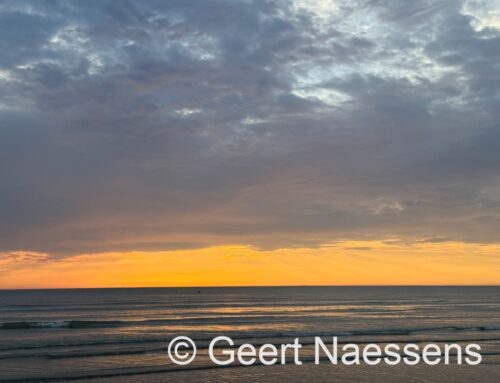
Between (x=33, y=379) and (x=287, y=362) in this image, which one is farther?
(x=287, y=362)

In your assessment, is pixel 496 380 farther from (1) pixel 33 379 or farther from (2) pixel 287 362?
(1) pixel 33 379

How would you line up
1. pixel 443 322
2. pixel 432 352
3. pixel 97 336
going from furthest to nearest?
pixel 443 322 < pixel 97 336 < pixel 432 352

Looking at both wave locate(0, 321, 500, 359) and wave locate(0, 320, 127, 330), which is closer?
wave locate(0, 321, 500, 359)

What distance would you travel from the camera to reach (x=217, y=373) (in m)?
26.6

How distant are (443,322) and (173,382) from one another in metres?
41.5

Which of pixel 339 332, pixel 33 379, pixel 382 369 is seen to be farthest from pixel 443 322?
pixel 33 379

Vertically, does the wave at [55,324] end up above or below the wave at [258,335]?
above

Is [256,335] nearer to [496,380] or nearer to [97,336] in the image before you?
[97,336]

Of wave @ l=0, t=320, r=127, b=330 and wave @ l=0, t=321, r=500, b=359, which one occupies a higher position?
wave @ l=0, t=320, r=127, b=330

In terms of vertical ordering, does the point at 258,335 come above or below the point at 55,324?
below

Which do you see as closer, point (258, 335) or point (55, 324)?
point (258, 335)

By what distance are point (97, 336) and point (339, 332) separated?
806 inches

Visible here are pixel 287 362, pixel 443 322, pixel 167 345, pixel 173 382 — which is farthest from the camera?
pixel 443 322

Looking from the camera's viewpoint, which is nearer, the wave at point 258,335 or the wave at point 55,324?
the wave at point 258,335
